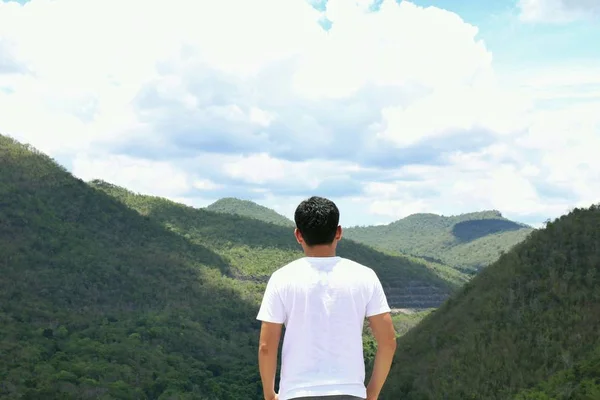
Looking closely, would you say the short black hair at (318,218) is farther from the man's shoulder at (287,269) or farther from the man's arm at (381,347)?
the man's arm at (381,347)

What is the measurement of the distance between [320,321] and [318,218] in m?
1.19

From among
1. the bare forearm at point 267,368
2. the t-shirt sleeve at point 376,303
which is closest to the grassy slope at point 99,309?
the bare forearm at point 267,368

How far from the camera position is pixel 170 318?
14700cm

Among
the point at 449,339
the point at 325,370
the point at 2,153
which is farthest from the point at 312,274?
the point at 2,153

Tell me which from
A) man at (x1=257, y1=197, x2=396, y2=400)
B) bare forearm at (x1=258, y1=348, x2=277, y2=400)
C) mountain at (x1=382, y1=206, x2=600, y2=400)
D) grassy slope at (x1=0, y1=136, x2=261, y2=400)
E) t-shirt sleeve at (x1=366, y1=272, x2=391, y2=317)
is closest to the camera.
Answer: man at (x1=257, y1=197, x2=396, y2=400)

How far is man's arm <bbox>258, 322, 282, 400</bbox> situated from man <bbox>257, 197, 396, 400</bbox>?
0.02m

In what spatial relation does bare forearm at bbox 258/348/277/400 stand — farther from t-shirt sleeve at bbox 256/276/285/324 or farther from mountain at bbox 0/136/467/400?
mountain at bbox 0/136/467/400

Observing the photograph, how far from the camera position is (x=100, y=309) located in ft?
484

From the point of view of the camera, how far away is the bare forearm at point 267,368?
825 centimetres

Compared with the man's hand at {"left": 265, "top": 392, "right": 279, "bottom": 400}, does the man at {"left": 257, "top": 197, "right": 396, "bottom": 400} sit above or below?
above

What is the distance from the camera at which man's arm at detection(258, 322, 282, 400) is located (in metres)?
8.15

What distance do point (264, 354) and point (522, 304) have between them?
6172 cm

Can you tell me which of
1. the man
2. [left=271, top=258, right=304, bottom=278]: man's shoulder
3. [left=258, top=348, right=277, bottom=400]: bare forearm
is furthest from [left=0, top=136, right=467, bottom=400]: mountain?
[left=271, top=258, right=304, bottom=278]: man's shoulder

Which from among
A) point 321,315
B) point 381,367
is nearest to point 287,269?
point 321,315
